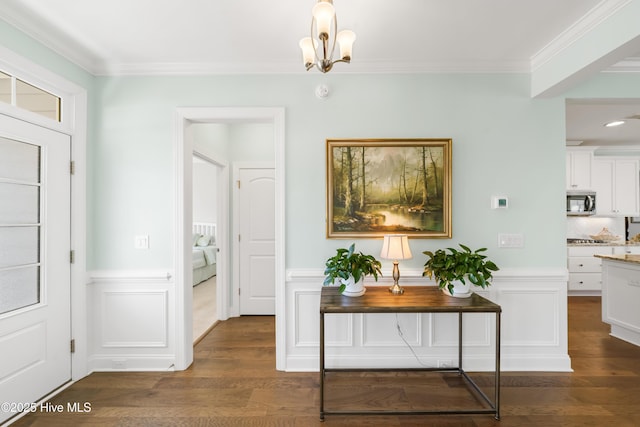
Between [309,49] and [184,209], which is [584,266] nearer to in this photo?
[309,49]

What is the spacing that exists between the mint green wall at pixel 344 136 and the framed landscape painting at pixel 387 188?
9 centimetres

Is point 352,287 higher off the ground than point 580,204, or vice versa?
point 580,204

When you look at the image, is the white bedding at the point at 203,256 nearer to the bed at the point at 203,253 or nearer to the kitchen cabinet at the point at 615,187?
the bed at the point at 203,253

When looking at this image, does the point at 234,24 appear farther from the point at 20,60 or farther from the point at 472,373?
the point at 472,373

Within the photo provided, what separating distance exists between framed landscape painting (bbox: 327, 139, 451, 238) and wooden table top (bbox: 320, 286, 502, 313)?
526 mm

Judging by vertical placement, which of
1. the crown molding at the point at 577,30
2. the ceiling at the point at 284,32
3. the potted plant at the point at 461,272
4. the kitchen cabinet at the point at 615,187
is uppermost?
the ceiling at the point at 284,32

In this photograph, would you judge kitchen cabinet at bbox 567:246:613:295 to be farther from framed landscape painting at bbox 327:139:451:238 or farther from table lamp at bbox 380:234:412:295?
table lamp at bbox 380:234:412:295

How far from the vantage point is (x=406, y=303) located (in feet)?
7.24

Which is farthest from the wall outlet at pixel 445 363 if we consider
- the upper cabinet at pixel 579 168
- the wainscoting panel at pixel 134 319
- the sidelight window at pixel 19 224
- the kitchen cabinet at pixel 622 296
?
the upper cabinet at pixel 579 168

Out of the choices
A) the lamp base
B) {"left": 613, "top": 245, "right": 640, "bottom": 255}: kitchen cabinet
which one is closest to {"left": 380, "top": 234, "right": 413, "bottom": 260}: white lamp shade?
the lamp base

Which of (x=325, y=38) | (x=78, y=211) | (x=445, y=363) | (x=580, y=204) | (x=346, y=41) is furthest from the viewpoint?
(x=580, y=204)

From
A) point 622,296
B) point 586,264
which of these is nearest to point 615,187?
point 586,264

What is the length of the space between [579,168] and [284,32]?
5.68m

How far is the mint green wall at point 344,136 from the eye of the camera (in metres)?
2.77
